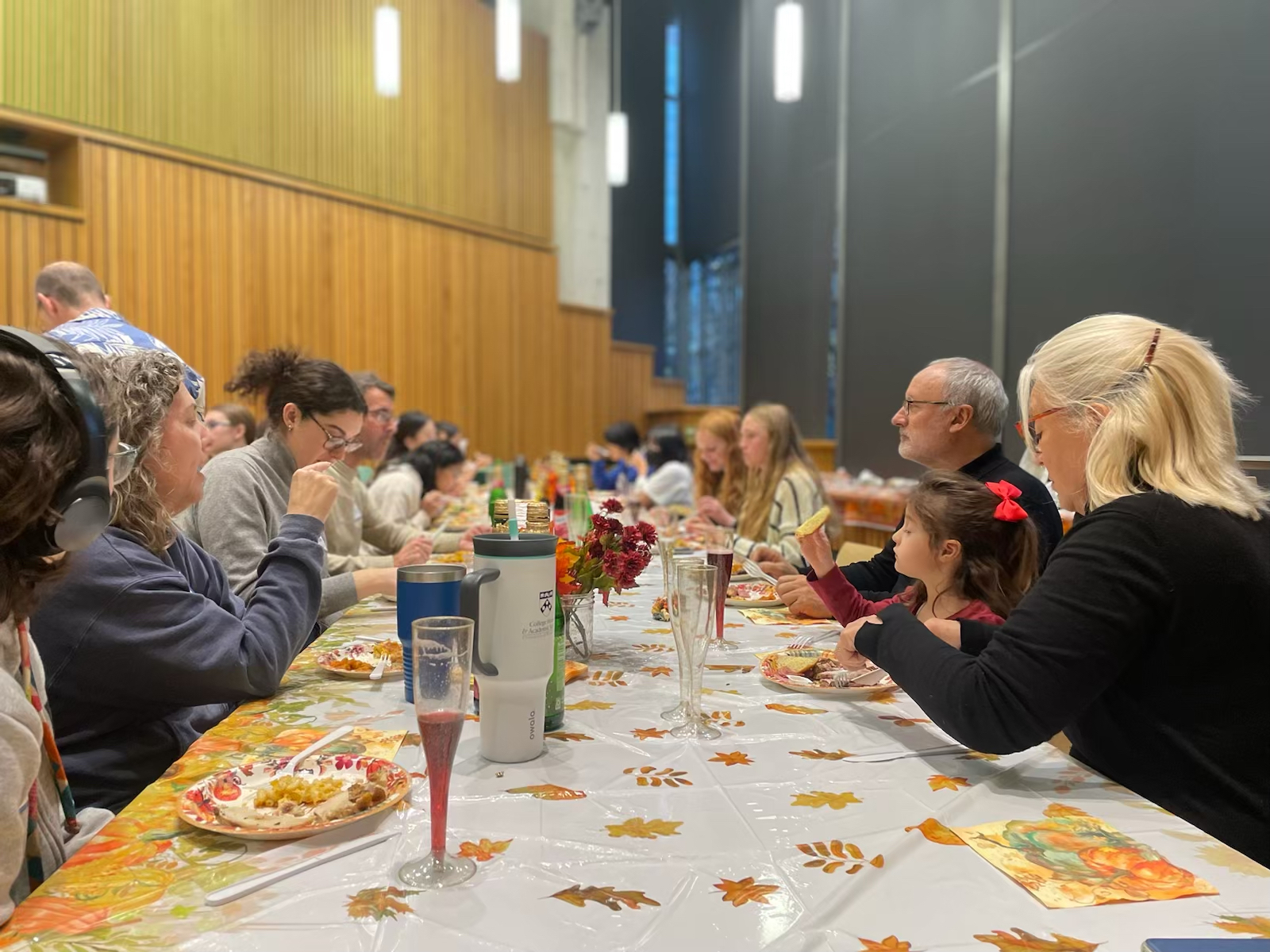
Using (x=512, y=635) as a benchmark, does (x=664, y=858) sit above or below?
below

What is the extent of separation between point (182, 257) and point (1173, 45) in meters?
7.22

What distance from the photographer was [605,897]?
2.53 feet

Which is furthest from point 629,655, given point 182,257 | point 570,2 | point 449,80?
point 570,2

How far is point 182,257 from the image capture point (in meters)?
7.25

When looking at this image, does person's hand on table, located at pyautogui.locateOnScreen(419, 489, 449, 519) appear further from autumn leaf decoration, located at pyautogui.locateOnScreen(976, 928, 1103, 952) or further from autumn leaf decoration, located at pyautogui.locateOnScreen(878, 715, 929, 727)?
autumn leaf decoration, located at pyautogui.locateOnScreen(976, 928, 1103, 952)

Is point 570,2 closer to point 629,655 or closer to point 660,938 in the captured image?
point 629,655

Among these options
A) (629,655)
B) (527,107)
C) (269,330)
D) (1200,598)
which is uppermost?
(527,107)

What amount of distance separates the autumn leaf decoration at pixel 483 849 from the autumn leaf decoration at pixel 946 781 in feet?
1.73

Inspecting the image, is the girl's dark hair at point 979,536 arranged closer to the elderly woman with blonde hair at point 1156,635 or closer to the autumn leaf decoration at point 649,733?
the elderly woman with blonde hair at point 1156,635

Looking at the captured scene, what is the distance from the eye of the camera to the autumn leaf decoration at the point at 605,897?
0.76 m

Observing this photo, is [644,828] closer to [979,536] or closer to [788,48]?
[979,536]

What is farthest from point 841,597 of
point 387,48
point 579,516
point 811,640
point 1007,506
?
point 387,48

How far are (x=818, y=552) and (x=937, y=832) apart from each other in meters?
0.79

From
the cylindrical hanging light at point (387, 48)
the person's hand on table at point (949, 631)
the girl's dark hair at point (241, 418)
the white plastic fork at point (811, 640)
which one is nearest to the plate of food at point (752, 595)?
the white plastic fork at point (811, 640)
